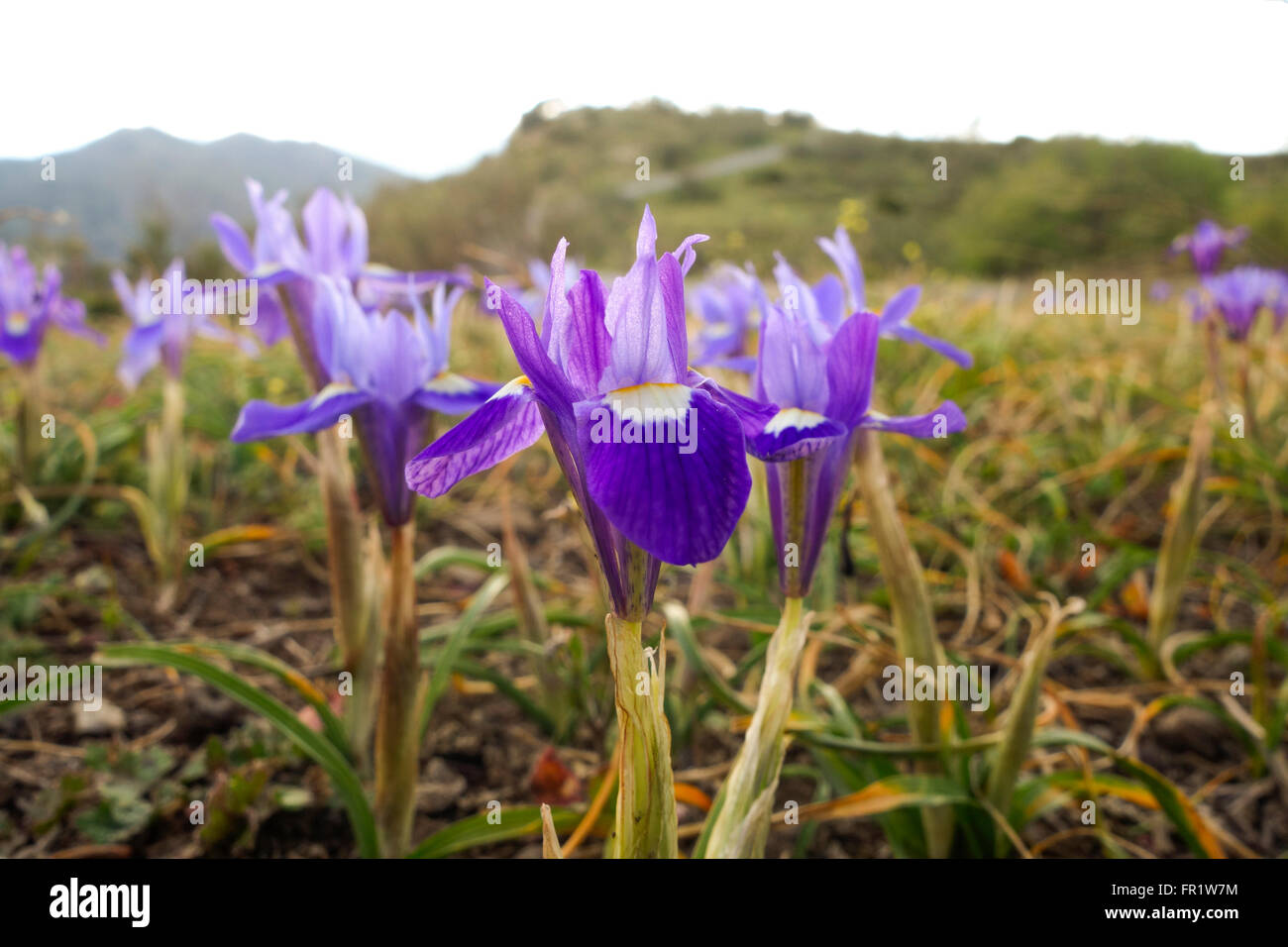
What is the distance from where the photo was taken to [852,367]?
110 cm

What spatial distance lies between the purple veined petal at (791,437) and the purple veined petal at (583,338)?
210 millimetres

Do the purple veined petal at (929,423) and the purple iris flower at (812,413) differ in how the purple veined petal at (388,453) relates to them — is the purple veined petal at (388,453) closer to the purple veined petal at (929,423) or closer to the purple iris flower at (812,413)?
the purple iris flower at (812,413)

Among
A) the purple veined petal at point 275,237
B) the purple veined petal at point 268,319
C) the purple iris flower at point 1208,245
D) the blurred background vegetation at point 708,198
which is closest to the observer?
the purple veined petal at point 275,237

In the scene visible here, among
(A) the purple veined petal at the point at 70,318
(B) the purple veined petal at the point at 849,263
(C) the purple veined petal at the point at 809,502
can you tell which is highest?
(A) the purple veined petal at the point at 70,318

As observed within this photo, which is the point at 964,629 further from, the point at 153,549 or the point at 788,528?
the point at 153,549

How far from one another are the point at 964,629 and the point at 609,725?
124 cm

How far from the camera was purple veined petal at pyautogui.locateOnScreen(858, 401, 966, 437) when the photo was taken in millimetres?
1080

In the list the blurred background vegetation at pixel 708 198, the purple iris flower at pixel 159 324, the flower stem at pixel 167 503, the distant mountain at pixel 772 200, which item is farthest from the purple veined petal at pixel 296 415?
the distant mountain at pixel 772 200

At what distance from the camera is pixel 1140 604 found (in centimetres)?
273

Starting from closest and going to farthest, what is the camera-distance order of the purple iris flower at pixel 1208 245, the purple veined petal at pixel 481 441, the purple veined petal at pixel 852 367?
the purple veined petal at pixel 481 441 → the purple veined petal at pixel 852 367 → the purple iris flower at pixel 1208 245

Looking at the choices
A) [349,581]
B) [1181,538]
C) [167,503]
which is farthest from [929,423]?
[167,503]

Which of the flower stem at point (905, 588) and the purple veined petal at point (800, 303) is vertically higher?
the purple veined petal at point (800, 303)

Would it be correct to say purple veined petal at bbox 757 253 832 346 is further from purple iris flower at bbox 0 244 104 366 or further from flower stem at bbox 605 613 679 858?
purple iris flower at bbox 0 244 104 366

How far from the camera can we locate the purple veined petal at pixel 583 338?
0.83 meters
